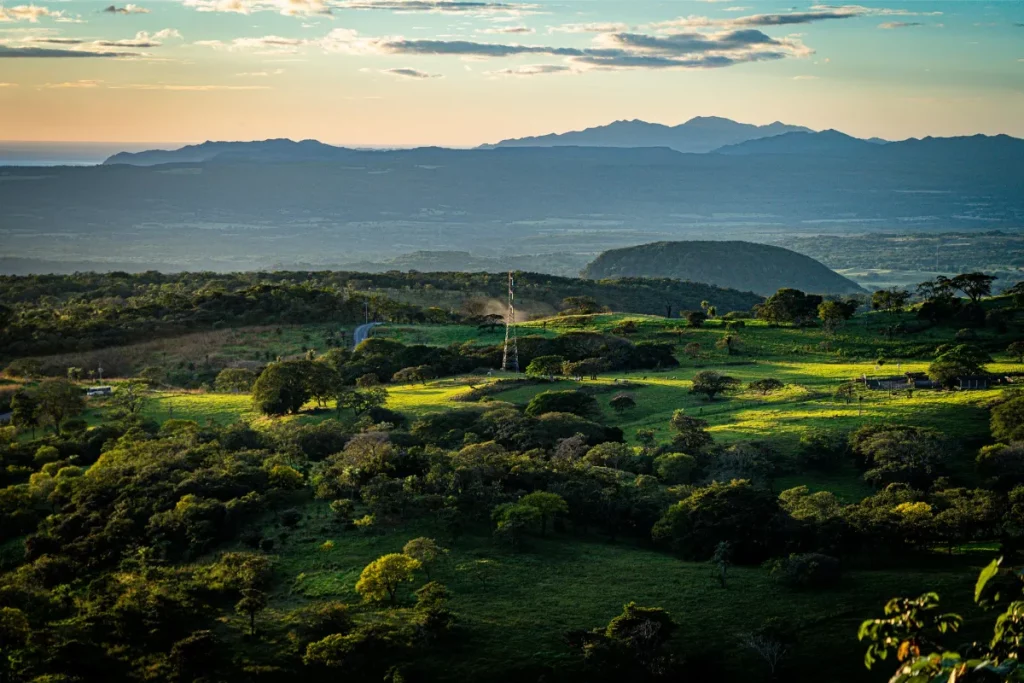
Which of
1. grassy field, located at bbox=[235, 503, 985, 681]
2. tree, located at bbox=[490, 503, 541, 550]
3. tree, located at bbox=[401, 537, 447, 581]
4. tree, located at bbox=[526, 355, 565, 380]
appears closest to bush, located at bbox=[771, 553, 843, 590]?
grassy field, located at bbox=[235, 503, 985, 681]

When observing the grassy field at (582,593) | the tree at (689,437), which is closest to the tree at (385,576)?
the grassy field at (582,593)

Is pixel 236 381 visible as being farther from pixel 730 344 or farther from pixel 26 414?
pixel 730 344

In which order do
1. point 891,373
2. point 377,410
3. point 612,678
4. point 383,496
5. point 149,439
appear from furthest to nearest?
1. point 891,373
2. point 377,410
3. point 149,439
4. point 383,496
5. point 612,678

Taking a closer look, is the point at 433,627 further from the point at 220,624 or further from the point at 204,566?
the point at 204,566

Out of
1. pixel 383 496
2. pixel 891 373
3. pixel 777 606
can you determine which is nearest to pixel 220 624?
pixel 383 496

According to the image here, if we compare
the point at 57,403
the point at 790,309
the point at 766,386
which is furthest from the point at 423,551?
the point at 790,309

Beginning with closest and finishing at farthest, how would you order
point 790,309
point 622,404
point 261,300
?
point 622,404 < point 790,309 < point 261,300
